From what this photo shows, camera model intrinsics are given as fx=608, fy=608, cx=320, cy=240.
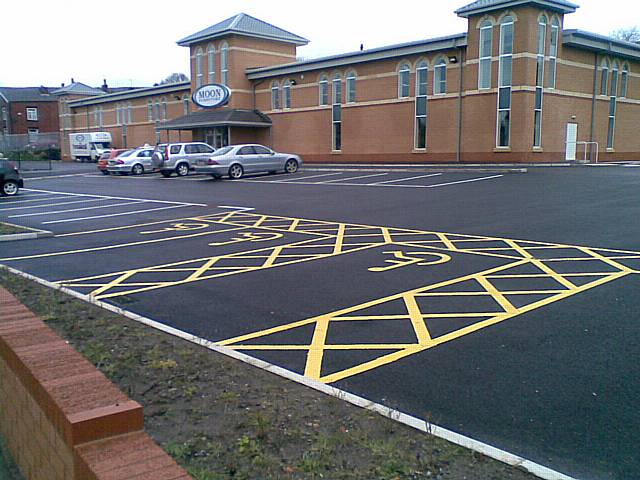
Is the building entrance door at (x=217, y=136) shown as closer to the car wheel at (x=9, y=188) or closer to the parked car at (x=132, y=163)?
the parked car at (x=132, y=163)

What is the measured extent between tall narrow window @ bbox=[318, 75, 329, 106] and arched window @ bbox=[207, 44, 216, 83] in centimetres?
978

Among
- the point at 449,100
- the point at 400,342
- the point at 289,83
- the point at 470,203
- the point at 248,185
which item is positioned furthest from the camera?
the point at 289,83

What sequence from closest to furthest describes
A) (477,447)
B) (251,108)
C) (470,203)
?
(477,447) < (470,203) < (251,108)

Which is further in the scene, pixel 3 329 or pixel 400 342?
pixel 400 342

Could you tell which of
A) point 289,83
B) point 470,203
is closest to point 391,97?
point 289,83

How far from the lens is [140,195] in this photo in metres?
23.6

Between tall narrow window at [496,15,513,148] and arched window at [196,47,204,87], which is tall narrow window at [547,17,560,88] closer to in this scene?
tall narrow window at [496,15,513,148]

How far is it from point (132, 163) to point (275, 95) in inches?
507

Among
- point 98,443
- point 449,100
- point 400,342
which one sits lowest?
point 400,342

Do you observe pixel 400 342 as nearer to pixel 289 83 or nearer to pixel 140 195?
pixel 140 195

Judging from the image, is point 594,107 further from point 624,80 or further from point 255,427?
point 255,427

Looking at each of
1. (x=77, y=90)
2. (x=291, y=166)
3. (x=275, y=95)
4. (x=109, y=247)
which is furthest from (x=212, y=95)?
(x=109, y=247)

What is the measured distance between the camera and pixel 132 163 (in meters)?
38.9

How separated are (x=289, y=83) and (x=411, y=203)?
1158 inches
